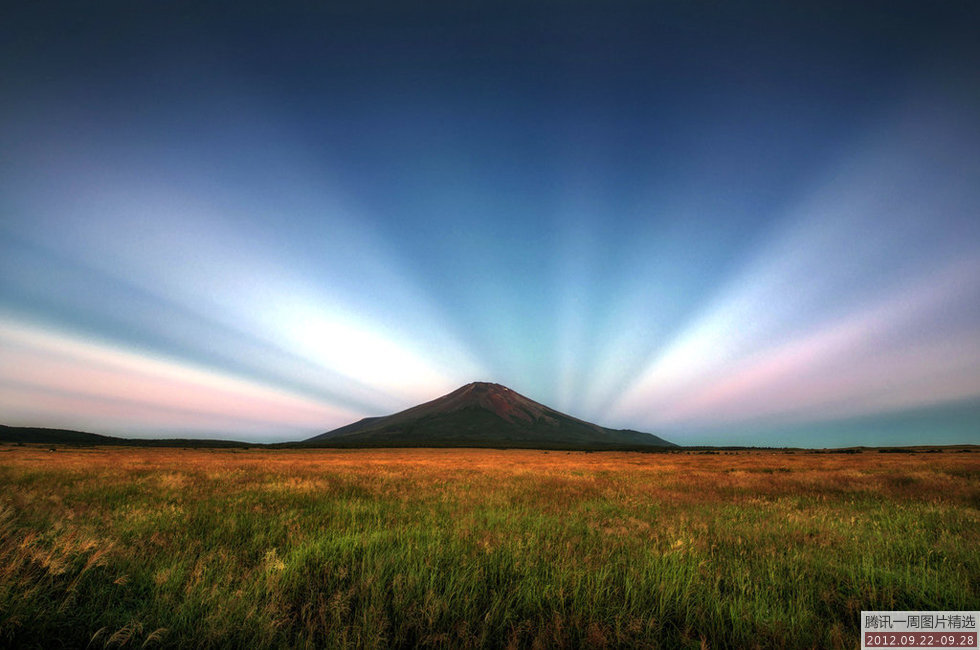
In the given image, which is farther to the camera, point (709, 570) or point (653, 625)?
point (709, 570)

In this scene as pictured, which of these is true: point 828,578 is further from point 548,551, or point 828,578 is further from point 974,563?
point 548,551

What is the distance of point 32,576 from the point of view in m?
2.92

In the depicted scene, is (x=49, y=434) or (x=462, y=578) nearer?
(x=462, y=578)

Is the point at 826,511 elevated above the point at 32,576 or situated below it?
below

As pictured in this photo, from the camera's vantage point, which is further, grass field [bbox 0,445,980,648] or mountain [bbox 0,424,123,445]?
mountain [bbox 0,424,123,445]

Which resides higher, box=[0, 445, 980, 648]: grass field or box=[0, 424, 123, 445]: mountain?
box=[0, 445, 980, 648]: grass field

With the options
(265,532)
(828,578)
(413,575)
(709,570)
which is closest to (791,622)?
(709,570)

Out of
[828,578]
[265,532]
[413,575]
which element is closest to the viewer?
[413,575]

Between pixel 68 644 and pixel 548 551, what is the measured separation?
13.3 feet

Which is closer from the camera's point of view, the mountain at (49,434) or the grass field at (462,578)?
the grass field at (462,578)

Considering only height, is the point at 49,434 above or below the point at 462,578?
below

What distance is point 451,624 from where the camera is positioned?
2973 mm

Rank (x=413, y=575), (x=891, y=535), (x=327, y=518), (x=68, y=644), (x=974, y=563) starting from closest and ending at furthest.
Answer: (x=68, y=644), (x=413, y=575), (x=974, y=563), (x=891, y=535), (x=327, y=518)

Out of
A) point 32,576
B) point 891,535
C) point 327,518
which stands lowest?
point 327,518
